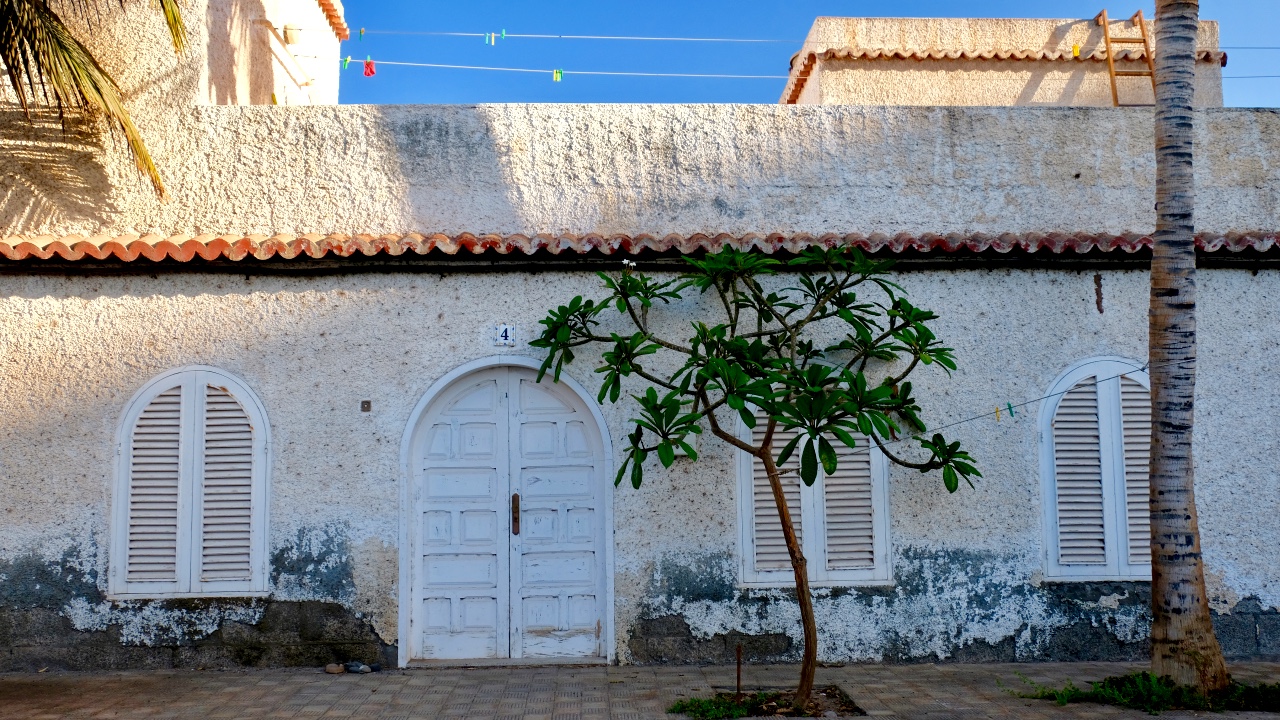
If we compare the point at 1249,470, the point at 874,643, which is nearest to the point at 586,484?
the point at 874,643

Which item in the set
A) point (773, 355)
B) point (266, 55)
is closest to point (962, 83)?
point (773, 355)

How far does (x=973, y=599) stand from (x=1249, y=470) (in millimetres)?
2222

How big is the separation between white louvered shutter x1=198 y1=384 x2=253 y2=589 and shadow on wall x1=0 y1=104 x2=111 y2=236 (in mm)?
1900

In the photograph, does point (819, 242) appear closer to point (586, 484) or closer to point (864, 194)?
point (864, 194)

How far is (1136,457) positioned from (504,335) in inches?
183

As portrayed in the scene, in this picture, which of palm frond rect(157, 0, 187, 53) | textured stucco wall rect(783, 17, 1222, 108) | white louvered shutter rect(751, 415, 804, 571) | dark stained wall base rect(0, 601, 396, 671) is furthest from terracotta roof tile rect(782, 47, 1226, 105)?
dark stained wall base rect(0, 601, 396, 671)

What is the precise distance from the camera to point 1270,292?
25.3 ft

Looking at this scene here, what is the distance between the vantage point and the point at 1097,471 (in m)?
7.63

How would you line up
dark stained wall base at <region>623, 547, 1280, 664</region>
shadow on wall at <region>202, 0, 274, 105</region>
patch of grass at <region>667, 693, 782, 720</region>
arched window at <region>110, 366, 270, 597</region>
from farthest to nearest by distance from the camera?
shadow on wall at <region>202, 0, 274, 105</region>, dark stained wall base at <region>623, 547, 1280, 664</region>, arched window at <region>110, 366, 270, 597</region>, patch of grass at <region>667, 693, 782, 720</region>

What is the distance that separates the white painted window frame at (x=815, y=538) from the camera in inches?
292

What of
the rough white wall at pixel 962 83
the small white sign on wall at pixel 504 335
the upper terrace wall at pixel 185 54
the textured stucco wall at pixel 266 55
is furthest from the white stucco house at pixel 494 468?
the rough white wall at pixel 962 83

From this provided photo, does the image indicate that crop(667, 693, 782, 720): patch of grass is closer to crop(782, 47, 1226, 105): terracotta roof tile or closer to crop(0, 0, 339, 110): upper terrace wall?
crop(0, 0, 339, 110): upper terrace wall

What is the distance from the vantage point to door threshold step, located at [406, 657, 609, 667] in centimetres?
732

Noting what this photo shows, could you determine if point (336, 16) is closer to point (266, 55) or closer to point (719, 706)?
point (266, 55)
